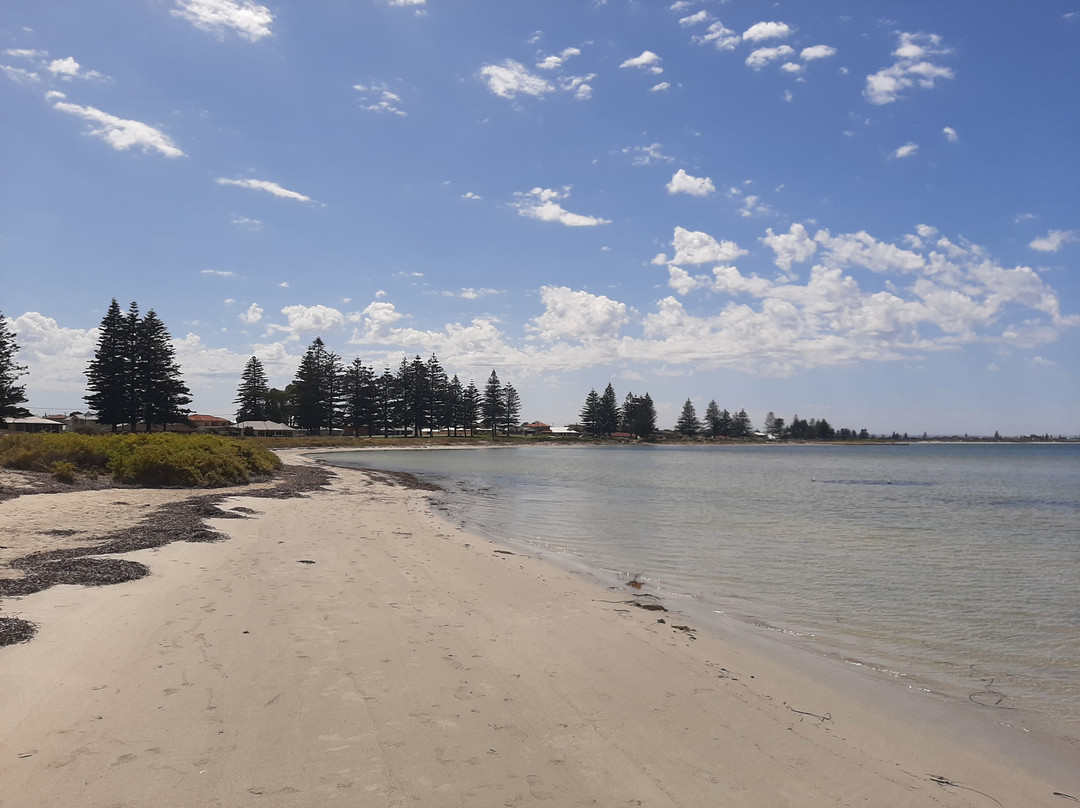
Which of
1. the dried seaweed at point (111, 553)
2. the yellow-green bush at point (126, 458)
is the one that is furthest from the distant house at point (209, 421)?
the dried seaweed at point (111, 553)

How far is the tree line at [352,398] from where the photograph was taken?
3526 inches

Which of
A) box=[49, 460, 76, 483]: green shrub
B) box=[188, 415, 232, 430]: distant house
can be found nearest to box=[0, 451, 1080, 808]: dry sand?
box=[49, 460, 76, 483]: green shrub

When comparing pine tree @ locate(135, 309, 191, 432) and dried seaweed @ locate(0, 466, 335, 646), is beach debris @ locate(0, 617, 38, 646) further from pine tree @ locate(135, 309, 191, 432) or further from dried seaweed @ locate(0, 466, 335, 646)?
pine tree @ locate(135, 309, 191, 432)

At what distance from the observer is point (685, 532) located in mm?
16953

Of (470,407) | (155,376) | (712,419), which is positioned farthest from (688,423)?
(155,376)

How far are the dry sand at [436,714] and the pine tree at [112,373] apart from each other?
200ft

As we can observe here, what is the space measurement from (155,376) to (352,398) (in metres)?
34.5

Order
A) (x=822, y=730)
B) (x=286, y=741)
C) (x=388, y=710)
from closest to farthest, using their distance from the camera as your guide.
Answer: (x=286, y=741)
(x=388, y=710)
(x=822, y=730)

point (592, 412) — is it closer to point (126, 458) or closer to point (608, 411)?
point (608, 411)

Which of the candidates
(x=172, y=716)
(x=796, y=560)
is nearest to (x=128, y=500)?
(x=172, y=716)

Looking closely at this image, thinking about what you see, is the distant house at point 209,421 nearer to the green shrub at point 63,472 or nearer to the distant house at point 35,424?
the distant house at point 35,424

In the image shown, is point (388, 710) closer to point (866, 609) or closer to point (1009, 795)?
point (1009, 795)

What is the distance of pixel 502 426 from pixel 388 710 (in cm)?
11632

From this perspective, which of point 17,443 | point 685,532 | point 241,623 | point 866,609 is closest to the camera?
point 241,623
